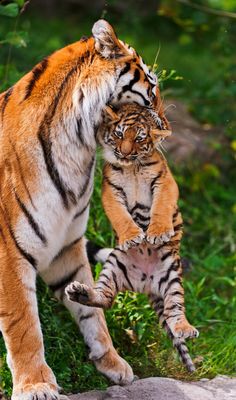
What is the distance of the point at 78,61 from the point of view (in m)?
4.04

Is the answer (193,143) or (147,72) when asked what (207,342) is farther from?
(193,143)

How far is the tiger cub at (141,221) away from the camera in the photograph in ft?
13.1

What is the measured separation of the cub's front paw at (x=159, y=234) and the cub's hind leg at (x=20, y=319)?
51cm

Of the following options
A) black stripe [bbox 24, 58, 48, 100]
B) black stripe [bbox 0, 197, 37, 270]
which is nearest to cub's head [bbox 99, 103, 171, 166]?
black stripe [bbox 24, 58, 48, 100]

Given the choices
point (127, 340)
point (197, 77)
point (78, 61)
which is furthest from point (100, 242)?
point (197, 77)

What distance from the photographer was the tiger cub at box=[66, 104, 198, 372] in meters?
4.00

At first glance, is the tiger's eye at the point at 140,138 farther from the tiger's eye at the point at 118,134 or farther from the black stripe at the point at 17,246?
the black stripe at the point at 17,246

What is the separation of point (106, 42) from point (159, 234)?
2.66 feet

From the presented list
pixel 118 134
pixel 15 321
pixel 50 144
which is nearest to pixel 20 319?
pixel 15 321

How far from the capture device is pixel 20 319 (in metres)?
4.03

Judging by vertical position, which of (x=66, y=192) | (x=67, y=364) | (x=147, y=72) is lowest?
(x=67, y=364)

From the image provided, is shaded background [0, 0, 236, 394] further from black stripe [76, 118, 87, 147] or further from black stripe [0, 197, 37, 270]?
black stripe [76, 118, 87, 147]

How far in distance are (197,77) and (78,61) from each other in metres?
5.14

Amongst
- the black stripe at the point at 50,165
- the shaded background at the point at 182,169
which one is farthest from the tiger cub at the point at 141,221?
the shaded background at the point at 182,169
